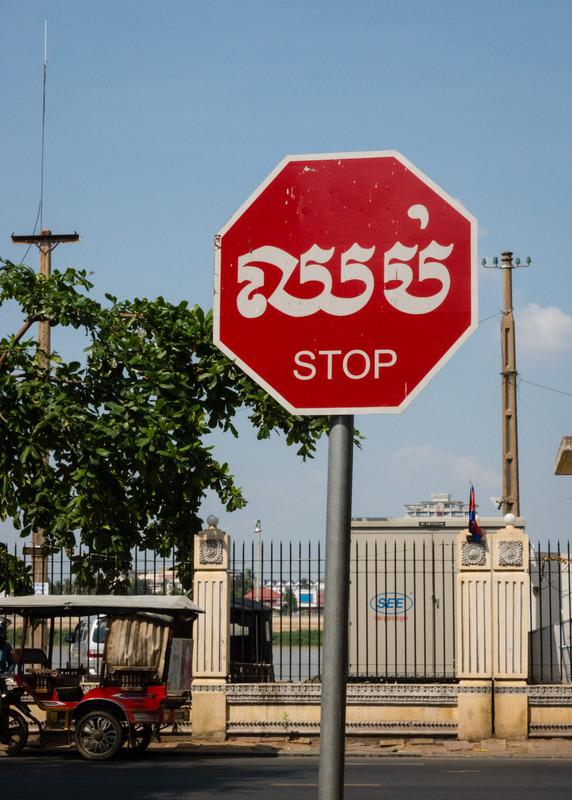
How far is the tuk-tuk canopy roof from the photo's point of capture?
52.3 ft

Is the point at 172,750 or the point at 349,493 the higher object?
the point at 349,493

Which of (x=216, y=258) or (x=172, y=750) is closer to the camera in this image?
(x=216, y=258)

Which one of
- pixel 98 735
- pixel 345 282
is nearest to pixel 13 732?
pixel 98 735

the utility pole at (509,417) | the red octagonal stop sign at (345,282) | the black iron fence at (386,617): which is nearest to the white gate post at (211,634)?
the black iron fence at (386,617)

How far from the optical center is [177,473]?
615 inches

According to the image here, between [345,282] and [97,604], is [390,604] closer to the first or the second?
[97,604]

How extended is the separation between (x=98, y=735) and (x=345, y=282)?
46.9ft

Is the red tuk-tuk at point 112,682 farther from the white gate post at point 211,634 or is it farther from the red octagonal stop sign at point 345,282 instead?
the red octagonal stop sign at point 345,282

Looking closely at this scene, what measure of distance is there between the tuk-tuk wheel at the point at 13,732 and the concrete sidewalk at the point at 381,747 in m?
2.32

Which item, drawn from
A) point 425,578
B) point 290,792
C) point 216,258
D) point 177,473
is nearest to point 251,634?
point 425,578

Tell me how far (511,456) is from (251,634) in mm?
11456

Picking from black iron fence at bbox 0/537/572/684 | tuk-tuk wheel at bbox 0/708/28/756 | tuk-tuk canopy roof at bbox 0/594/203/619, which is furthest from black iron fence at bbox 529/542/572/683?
tuk-tuk wheel at bbox 0/708/28/756

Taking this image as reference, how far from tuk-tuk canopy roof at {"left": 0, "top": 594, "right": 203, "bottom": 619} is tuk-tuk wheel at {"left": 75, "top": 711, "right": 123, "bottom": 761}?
153 cm

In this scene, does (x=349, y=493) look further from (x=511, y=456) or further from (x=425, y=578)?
(x=511, y=456)
